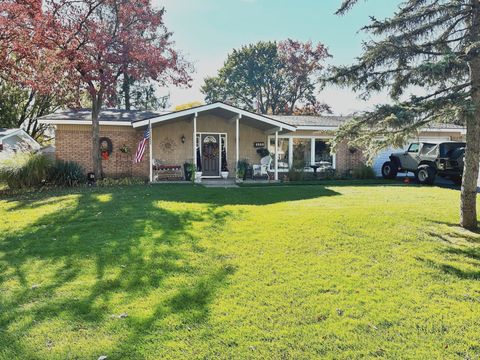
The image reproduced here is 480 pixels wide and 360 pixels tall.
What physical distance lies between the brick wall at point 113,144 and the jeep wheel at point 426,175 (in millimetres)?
11674

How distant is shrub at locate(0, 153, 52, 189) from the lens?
11797mm

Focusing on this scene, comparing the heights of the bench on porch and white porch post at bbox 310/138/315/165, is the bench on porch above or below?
below

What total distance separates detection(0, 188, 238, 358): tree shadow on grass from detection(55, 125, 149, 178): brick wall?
25.1 ft

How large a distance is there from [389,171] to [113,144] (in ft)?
41.8

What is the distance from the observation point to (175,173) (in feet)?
53.2

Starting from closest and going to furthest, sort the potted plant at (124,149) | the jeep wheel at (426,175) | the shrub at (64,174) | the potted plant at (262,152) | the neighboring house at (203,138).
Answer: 1. the shrub at (64,174)
2. the jeep wheel at (426,175)
3. the neighboring house at (203,138)
4. the potted plant at (124,149)
5. the potted plant at (262,152)

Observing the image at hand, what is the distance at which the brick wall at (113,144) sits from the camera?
14.8 meters

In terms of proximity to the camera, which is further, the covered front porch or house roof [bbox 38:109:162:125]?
the covered front porch

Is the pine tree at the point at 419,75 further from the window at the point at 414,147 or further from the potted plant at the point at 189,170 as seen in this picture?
the window at the point at 414,147

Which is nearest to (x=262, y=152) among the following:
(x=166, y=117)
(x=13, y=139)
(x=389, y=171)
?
(x=166, y=117)

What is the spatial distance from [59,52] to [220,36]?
1136cm

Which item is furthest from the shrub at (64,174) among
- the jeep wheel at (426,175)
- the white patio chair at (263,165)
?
the jeep wheel at (426,175)

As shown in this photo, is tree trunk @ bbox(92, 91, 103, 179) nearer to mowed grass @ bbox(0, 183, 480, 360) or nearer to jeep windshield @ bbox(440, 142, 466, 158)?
mowed grass @ bbox(0, 183, 480, 360)

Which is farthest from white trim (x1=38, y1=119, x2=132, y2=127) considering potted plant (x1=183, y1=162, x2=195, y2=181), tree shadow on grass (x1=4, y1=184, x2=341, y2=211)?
tree shadow on grass (x1=4, y1=184, x2=341, y2=211)
